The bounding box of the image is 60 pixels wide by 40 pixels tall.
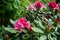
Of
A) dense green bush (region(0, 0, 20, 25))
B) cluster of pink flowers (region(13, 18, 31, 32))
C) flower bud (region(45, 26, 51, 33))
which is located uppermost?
cluster of pink flowers (region(13, 18, 31, 32))

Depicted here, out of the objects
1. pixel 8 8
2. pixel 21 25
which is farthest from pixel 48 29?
pixel 8 8

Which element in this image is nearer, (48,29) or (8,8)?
(48,29)

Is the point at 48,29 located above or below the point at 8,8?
above

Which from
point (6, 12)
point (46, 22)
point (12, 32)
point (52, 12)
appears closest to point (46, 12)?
point (52, 12)

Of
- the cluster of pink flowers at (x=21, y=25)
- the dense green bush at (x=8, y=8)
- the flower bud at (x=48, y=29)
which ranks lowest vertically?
→ the dense green bush at (x=8, y=8)

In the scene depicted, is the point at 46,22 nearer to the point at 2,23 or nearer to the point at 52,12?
the point at 52,12

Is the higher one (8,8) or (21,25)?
(21,25)

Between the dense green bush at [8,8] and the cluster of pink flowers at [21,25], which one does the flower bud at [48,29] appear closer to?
the cluster of pink flowers at [21,25]

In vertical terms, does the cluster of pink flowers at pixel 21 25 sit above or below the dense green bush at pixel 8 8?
above

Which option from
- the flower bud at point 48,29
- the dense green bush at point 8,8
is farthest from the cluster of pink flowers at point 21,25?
the dense green bush at point 8,8

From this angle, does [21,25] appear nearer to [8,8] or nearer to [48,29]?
[48,29]

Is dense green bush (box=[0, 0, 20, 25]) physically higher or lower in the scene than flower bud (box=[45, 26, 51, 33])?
lower

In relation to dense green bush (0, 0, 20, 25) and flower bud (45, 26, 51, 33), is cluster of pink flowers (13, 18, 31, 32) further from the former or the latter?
dense green bush (0, 0, 20, 25)

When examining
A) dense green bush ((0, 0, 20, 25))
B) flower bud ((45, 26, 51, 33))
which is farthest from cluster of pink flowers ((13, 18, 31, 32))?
dense green bush ((0, 0, 20, 25))
